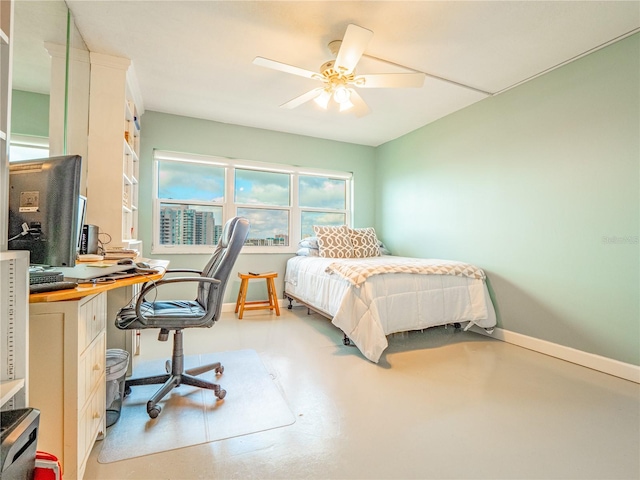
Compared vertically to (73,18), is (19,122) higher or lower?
lower

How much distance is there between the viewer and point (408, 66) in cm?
254

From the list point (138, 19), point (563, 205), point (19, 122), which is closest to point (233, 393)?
point (19, 122)

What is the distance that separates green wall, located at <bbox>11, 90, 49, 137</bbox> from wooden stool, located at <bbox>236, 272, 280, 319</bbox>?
2265mm

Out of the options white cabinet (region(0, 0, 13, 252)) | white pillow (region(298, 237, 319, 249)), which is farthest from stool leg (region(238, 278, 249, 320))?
white cabinet (region(0, 0, 13, 252))

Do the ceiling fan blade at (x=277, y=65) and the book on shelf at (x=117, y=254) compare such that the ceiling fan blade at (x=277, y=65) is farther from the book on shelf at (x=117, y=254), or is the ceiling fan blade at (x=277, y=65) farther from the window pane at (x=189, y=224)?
the window pane at (x=189, y=224)

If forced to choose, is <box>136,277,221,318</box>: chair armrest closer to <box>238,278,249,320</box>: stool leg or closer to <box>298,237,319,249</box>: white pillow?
<box>238,278,249,320</box>: stool leg

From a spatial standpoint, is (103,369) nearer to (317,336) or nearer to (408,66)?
(317,336)

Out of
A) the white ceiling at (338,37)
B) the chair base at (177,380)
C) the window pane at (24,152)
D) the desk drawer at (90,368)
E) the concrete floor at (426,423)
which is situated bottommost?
the concrete floor at (426,423)

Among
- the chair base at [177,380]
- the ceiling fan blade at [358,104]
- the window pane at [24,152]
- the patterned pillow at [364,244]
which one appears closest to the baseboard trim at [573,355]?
the patterned pillow at [364,244]

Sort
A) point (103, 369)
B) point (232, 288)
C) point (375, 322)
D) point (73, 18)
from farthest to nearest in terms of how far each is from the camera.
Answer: point (232, 288) < point (375, 322) < point (73, 18) < point (103, 369)

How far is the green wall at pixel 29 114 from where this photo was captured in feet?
4.77

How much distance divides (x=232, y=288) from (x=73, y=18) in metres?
2.85

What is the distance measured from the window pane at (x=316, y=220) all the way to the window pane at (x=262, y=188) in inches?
14.1

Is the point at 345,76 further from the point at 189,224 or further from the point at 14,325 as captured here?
the point at 189,224
